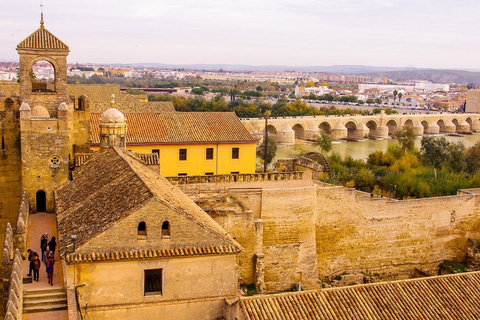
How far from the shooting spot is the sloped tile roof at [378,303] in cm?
1195

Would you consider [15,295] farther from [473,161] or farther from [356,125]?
[356,125]

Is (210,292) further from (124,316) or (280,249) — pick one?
(280,249)

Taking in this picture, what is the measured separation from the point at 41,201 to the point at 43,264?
4266mm

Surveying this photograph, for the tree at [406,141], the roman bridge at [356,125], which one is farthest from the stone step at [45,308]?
the roman bridge at [356,125]

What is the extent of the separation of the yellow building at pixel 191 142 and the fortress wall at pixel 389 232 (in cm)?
634

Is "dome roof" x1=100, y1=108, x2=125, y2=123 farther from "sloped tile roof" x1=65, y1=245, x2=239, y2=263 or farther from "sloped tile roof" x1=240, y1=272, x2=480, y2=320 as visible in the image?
"sloped tile roof" x1=240, y1=272, x2=480, y2=320

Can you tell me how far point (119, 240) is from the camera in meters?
11.6

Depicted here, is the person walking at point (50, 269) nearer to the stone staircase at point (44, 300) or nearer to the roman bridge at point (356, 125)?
the stone staircase at point (44, 300)

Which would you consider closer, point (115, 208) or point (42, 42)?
point (115, 208)

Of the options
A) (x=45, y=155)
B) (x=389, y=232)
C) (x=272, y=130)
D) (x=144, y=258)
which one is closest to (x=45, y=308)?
(x=144, y=258)

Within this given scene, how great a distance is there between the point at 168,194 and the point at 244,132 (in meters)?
13.3

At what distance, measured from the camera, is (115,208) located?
12.2 meters

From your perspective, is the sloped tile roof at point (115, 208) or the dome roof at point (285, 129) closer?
the sloped tile roof at point (115, 208)

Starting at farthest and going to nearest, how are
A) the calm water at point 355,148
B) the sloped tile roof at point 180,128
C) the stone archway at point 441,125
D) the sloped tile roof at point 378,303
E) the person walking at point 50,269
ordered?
1. the stone archway at point 441,125
2. the calm water at point 355,148
3. the sloped tile roof at point 180,128
4. the person walking at point 50,269
5. the sloped tile roof at point 378,303
